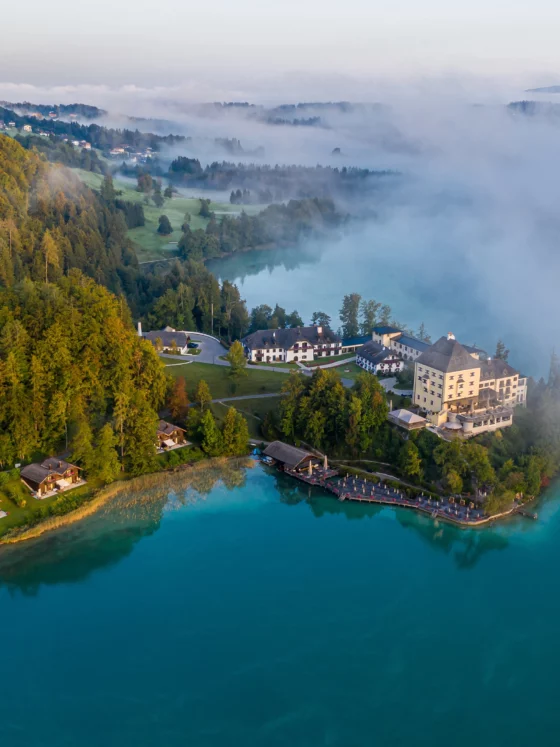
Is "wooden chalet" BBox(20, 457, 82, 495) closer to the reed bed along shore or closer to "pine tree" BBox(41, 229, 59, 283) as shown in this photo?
the reed bed along shore

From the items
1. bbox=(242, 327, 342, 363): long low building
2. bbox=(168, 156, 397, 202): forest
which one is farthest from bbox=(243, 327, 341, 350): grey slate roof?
bbox=(168, 156, 397, 202): forest

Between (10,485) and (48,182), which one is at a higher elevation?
(48,182)

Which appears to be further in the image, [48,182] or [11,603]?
[48,182]

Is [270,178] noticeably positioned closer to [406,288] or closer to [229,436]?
[406,288]

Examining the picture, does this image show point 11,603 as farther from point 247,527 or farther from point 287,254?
point 287,254

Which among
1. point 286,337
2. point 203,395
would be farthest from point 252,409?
point 286,337

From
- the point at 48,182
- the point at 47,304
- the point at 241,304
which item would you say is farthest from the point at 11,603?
Answer: the point at 48,182
